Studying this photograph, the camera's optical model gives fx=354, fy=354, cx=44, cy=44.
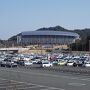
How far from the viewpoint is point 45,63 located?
80438 millimetres

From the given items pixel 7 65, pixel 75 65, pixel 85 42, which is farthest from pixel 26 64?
pixel 85 42

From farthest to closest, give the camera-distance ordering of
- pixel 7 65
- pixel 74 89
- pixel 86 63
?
pixel 7 65 → pixel 86 63 → pixel 74 89

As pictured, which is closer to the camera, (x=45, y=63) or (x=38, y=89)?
(x=38, y=89)

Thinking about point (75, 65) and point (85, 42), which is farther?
point (85, 42)

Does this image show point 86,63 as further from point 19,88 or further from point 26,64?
point 19,88

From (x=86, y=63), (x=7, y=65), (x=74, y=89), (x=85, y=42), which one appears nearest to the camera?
(x=74, y=89)

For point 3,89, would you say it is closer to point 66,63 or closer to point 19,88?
point 19,88

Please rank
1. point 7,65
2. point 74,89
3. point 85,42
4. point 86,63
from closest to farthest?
point 74,89 → point 86,63 → point 7,65 → point 85,42

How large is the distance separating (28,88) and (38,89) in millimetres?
1367

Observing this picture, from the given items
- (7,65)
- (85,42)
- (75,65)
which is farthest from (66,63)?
(85,42)

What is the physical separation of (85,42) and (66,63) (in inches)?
4211

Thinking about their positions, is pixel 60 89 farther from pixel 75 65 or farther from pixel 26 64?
pixel 26 64

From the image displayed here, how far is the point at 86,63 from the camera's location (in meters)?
79.1

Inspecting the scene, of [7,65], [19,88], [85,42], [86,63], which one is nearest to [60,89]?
[19,88]
